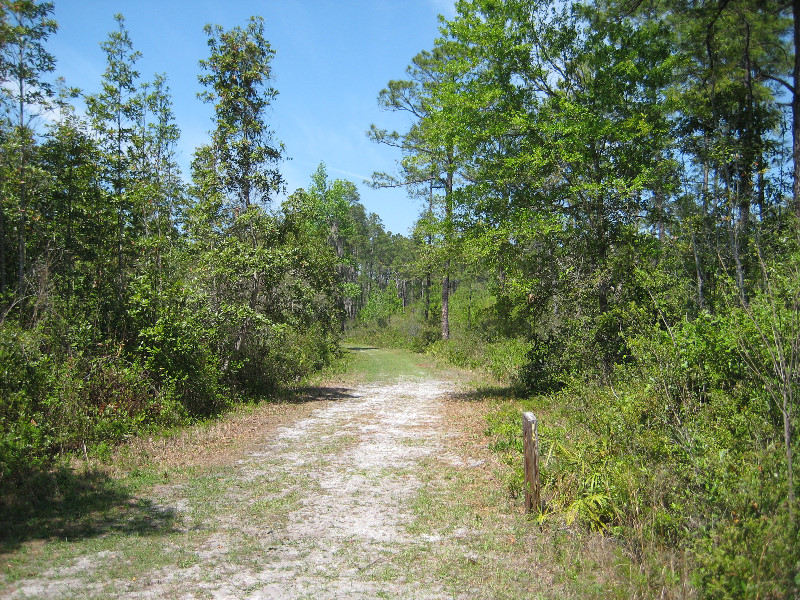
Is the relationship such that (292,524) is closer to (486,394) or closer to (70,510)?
(70,510)

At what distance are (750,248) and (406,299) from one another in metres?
77.8

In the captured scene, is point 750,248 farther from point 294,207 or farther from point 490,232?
point 294,207

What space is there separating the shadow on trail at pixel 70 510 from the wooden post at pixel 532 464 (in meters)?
3.95

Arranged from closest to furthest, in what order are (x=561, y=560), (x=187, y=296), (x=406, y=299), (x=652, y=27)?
(x=561, y=560)
(x=187, y=296)
(x=652, y=27)
(x=406, y=299)

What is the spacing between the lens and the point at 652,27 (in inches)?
525

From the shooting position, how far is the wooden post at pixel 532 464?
6.57 meters

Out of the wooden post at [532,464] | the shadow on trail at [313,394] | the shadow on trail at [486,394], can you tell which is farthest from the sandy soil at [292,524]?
the shadow on trail at [313,394]

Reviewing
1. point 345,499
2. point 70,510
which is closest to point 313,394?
point 345,499

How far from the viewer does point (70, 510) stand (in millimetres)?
6527

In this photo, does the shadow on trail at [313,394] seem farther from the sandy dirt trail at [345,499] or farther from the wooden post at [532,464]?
the wooden post at [532,464]

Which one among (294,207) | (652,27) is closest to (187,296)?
(294,207)

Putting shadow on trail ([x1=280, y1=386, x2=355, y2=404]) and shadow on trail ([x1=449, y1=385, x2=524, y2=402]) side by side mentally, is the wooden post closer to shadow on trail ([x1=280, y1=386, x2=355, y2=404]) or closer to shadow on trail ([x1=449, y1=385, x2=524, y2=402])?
shadow on trail ([x1=449, y1=385, x2=524, y2=402])

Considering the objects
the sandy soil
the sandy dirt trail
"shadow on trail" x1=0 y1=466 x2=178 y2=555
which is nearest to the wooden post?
the sandy soil

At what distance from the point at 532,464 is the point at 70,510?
5300 millimetres
